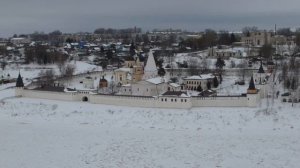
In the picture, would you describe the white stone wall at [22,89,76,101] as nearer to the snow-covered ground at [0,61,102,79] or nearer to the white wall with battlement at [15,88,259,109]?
the white wall with battlement at [15,88,259,109]

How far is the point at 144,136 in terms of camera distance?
22734mm

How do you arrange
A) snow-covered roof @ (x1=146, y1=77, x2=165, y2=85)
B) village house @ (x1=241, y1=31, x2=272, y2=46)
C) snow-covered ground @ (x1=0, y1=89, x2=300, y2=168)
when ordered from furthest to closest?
village house @ (x1=241, y1=31, x2=272, y2=46) → snow-covered roof @ (x1=146, y1=77, x2=165, y2=85) → snow-covered ground @ (x1=0, y1=89, x2=300, y2=168)

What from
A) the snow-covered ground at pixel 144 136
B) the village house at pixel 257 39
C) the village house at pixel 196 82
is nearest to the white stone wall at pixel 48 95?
the snow-covered ground at pixel 144 136

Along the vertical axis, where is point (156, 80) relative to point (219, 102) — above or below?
above

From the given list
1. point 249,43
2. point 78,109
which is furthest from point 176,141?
point 249,43

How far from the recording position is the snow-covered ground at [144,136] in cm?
1830

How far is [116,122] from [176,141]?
17.6 feet

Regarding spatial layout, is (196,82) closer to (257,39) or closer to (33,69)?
(33,69)

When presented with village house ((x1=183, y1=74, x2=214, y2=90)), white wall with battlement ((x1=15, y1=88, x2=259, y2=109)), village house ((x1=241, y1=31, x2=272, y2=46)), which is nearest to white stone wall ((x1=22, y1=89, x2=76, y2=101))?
white wall with battlement ((x1=15, y1=88, x2=259, y2=109))

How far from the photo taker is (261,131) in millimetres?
23578

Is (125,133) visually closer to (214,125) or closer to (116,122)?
(116,122)

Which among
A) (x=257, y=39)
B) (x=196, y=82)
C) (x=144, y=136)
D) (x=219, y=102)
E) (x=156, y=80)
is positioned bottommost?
(x=144, y=136)

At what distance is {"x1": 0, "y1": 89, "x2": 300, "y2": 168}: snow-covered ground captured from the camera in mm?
18297

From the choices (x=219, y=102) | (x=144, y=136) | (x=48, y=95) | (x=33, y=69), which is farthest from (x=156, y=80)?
(x=33, y=69)
